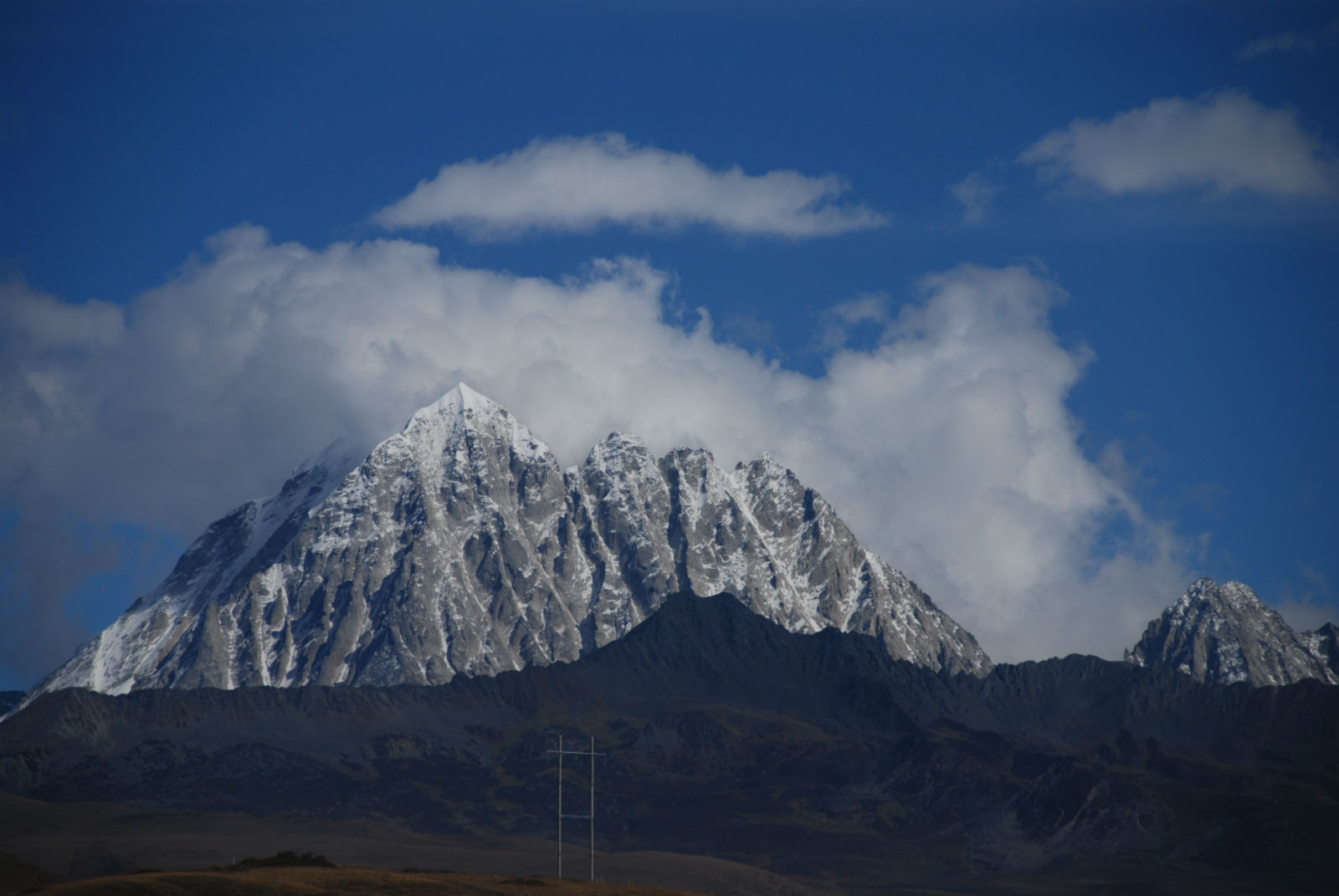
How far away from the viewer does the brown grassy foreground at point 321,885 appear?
143 meters

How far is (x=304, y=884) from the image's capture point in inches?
6063

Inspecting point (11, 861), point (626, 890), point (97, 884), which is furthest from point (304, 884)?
point (11, 861)

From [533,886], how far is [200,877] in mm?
34509

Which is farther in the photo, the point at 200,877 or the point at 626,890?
the point at 626,890

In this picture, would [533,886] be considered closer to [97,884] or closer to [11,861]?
[97,884]

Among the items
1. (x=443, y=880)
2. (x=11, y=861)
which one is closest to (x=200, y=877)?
(x=443, y=880)

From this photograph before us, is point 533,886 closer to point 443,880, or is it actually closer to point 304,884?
point 443,880

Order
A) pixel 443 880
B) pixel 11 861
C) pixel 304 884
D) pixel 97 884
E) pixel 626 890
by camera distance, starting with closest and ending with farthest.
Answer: pixel 97 884 < pixel 304 884 < pixel 443 880 < pixel 626 890 < pixel 11 861

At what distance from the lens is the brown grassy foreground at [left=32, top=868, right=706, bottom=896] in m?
143

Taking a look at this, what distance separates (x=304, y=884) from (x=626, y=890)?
39376mm

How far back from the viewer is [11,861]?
651 feet

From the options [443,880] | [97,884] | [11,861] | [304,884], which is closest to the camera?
[97,884]

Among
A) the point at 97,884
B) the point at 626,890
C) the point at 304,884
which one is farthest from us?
the point at 626,890

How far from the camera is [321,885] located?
510 ft
